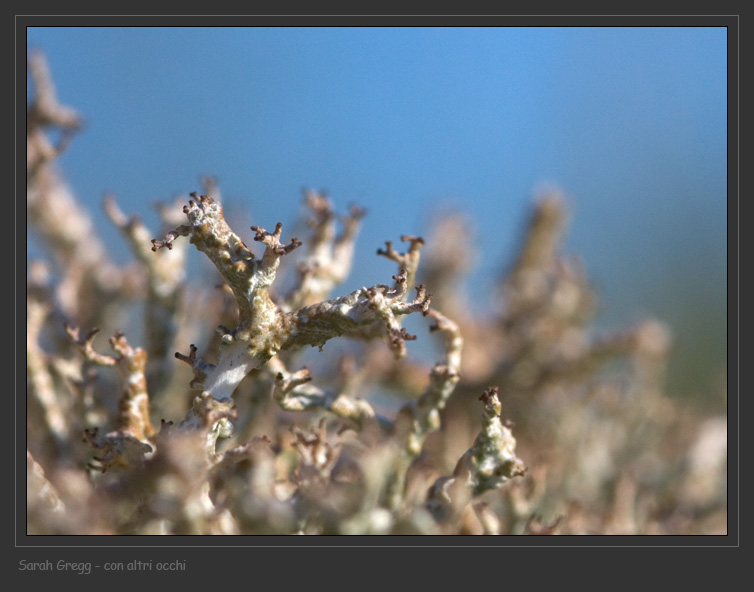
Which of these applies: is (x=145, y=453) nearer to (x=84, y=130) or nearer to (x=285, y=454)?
(x=285, y=454)

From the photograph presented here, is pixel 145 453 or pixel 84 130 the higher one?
pixel 84 130

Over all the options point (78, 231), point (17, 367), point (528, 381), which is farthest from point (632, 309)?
point (17, 367)

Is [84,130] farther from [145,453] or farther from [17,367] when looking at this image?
[145,453]

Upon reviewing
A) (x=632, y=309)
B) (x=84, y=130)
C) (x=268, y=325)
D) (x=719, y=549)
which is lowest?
(x=719, y=549)

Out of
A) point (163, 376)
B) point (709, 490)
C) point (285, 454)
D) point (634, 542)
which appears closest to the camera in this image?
point (634, 542)

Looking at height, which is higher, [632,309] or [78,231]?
[632,309]

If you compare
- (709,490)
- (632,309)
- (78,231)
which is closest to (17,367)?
(78,231)

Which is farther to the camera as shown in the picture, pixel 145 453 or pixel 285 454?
pixel 285 454

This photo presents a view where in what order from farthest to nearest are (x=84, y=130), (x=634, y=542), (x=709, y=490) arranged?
1. (x=709, y=490)
2. (x=84, y=130)
3. (x=634, y=542)

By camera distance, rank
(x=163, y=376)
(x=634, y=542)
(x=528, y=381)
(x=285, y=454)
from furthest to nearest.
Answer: (x=528, y=381), (x=163, y=376), (x=285, y=454), (x=634, y=542)
